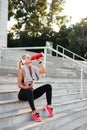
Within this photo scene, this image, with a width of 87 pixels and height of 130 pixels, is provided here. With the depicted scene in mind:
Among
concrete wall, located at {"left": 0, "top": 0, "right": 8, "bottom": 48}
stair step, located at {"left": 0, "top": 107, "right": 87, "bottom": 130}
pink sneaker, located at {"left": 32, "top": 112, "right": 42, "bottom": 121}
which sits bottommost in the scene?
stair step, located at {"left": 0, "top": 107, "right": 87, "bottom": 130}

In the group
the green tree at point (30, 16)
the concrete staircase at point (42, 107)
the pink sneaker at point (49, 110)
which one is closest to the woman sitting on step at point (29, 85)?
the pink sneaker at point (49, 110)

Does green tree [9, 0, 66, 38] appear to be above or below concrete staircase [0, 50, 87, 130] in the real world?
above

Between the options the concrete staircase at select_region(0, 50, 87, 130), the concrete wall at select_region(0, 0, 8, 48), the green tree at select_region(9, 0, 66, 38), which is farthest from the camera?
the green tree at select_region(9, 0, 66, 38)

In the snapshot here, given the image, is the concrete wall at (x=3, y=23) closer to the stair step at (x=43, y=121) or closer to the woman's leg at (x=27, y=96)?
the stair step at (x=43, y=121)

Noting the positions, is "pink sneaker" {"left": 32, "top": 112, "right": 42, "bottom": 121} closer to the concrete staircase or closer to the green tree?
the concrete staircase

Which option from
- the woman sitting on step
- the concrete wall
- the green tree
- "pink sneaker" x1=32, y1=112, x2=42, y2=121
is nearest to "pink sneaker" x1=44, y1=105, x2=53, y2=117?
the woman sitting on step

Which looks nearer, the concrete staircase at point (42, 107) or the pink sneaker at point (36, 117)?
the concrete staircase at point (42, 107)

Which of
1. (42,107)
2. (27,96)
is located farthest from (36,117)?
(42,107)

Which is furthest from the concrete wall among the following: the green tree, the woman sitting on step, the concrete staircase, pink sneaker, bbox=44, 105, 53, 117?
the green tree

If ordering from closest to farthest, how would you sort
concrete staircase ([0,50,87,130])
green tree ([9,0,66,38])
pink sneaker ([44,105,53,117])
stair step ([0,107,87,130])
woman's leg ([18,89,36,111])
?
stair step ([0,107,87,130]), concrete staircase ([0,50,87,130]), woman's leg ([18,89,36,111]), pink sneaker ([44,105,53,117]), green tree ([9,0,66,38])

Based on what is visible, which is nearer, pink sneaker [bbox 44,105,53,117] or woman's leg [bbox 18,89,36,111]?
woman's leg [bbox 18,89,36,111]

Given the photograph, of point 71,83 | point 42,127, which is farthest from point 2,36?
point 42,127

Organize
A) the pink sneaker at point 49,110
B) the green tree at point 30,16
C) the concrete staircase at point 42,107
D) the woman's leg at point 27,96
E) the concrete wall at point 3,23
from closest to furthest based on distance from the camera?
1. the concrete staircase at point 42,107
2. the woman's leg at point 27,96
3. the pink sneaker at point 49,110
4. the concrete wall at point 3,23
5. the green tree at point 30,16

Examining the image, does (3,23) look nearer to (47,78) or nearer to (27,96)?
(47,78)
